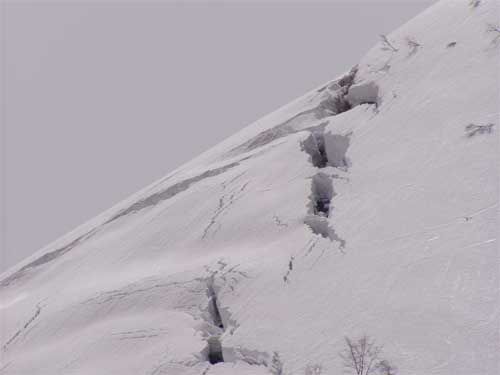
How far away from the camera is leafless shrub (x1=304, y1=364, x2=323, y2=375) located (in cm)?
559

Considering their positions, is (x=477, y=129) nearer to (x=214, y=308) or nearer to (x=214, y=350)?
(x=214, y=308)

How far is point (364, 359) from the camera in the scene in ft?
17.9

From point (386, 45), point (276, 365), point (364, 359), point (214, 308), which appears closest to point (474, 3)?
point (386, 45)

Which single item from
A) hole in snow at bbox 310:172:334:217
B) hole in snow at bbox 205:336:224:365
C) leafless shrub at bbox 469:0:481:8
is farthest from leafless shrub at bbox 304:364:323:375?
leafless shrub at bbox 469:0:481:8

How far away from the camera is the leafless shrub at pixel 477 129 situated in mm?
6949

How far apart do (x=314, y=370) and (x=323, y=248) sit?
4.64ft

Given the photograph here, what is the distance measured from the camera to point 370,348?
5535 millimetres

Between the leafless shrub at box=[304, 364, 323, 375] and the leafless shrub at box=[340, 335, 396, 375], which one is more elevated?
the leafless shrub at box=[304, 364, 323, 375]

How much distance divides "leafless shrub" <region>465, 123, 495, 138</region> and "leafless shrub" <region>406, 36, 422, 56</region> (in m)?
1.92

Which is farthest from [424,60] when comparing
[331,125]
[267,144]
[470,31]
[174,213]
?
[174,213]

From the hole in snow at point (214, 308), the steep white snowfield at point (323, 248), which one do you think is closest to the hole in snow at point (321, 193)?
the steep white snowfield at point (323, 248)

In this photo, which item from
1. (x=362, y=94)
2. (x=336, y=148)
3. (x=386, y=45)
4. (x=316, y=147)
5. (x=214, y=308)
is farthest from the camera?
(x=386, y=45)

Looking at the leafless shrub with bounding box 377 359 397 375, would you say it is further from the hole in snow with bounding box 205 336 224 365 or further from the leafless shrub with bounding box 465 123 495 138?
the leafless shrub with bounding box 465 123 495 138

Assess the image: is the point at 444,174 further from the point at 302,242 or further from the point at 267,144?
the point at 267,144
